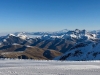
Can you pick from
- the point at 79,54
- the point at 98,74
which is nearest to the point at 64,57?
the point at 79,54

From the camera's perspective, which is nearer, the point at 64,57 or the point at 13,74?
the point at 13,74

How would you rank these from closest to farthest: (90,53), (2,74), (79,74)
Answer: (2,74)
(79,74)
(90,53)

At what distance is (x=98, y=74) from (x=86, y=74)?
6.92 feet

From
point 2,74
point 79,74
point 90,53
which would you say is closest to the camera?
point 2,74

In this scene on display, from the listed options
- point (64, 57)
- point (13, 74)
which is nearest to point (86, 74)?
point (13, 74)

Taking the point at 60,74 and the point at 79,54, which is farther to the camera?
the point at 79,54

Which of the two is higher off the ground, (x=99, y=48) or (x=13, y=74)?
(x=13, y=74)

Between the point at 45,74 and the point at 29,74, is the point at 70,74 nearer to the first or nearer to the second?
the point at 45,74

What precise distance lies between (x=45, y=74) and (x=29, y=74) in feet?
8.69

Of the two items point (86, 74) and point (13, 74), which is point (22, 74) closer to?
point (13, 74)

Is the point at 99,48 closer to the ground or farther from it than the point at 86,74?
closer to the ground

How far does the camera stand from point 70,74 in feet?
109

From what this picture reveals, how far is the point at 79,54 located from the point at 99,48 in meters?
20.1

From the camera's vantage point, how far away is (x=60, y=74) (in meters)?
32.9
